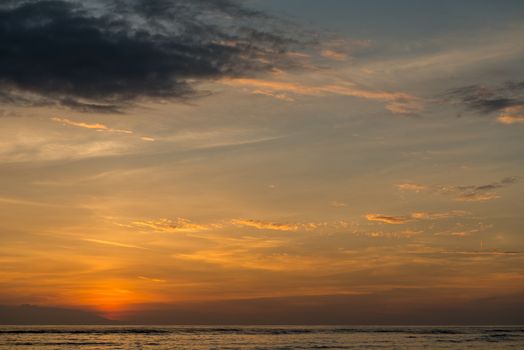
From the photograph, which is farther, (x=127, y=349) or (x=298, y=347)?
(x=298, y=347)

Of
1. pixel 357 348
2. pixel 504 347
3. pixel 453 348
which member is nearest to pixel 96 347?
pixel 357 348

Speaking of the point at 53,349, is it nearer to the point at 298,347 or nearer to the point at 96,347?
the point at 96,347

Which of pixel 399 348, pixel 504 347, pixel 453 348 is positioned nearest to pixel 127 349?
pixel 399 348

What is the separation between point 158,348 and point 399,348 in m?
32.8

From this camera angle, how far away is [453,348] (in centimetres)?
8119

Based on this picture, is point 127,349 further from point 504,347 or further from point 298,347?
point 504,347

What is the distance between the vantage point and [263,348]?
80.8 m

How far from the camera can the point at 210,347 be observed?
8238cm

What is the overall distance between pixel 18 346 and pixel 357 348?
46.7 m

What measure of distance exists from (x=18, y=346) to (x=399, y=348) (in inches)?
2053

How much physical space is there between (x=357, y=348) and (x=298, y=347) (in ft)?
26.9

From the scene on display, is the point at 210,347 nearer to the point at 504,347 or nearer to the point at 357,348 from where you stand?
the point at 357,348

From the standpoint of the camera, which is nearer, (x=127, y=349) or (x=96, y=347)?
(x=127, y=349)

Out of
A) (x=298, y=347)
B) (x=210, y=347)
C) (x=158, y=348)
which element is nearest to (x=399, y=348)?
(x=298, y=347)
